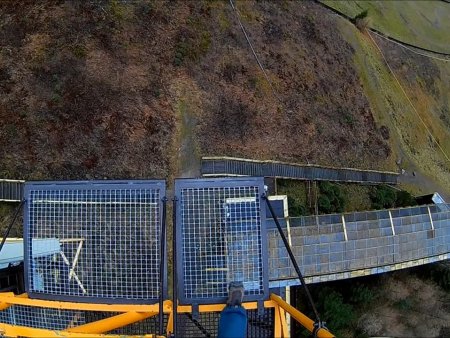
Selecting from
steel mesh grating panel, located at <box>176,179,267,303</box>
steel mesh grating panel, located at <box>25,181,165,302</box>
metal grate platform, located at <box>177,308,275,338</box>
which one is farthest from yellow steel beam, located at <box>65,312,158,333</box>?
steel mesh grating panel, located at <box>176,179,267,303</box>

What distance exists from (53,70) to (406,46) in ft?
67.5

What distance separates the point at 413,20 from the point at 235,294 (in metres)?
25.7

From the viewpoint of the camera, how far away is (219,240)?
11477 millimetres

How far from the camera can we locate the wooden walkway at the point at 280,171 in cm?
1969

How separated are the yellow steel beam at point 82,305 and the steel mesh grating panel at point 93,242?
180 millimetres

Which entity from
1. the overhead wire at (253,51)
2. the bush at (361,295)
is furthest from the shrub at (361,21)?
the bush at (361,295)

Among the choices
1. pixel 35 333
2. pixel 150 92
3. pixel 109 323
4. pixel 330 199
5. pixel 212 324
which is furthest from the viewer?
pixel 330 199

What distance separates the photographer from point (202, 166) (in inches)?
770

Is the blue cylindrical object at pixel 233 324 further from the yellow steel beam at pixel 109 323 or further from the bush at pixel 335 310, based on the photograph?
the bush at pixel 335 310

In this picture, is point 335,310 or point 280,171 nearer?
point 335,310

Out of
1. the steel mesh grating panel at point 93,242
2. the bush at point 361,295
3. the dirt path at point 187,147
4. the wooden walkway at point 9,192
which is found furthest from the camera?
the dirt path at point 187,147

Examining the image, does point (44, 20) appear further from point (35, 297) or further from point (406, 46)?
point (406, 46)

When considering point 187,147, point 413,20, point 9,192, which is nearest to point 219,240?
point 187,147

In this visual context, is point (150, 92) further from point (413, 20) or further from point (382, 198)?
point (413, 20)
